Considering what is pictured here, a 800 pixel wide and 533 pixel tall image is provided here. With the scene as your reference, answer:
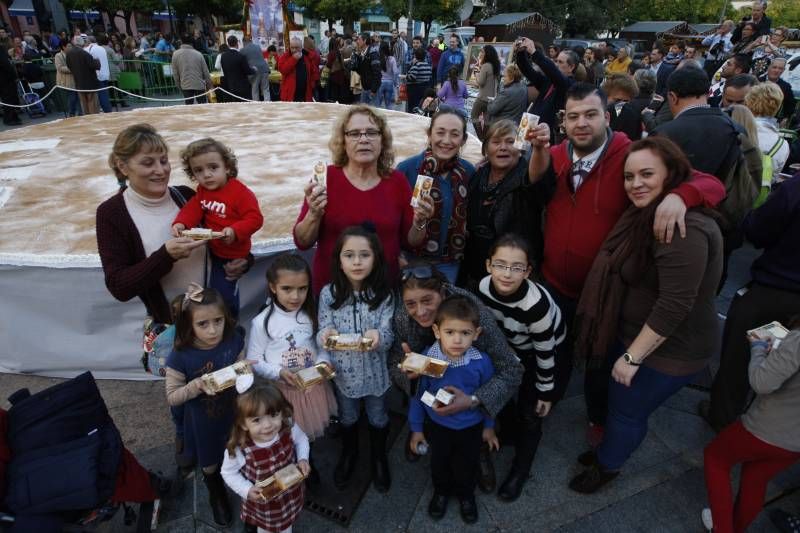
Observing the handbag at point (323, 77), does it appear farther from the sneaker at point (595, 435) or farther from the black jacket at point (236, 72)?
the sneaker at point (595, 435)

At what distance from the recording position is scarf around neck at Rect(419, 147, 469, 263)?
292 cm

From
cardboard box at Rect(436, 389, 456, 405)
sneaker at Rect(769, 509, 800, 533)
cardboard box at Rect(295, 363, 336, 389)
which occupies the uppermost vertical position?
cardboard box at Rect(436, 389, 456, 405)

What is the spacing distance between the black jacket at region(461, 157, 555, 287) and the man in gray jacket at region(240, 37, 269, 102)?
992 cm

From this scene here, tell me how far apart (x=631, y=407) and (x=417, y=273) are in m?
1.39

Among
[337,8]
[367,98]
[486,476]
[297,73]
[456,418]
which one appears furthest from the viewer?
[337,8]

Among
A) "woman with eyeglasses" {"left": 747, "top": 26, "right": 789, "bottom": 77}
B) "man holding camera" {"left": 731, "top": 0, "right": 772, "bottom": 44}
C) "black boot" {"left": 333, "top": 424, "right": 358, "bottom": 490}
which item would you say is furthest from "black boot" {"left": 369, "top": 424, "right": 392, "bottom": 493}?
"man holding camera" {"left": 731, "top": 0, "right": 772, "bottom": 44}

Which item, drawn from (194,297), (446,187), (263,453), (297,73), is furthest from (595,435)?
(297,73)

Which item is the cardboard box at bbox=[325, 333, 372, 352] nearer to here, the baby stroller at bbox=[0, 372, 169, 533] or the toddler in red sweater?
the toddler in red sweater

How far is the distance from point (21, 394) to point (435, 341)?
6.89ft

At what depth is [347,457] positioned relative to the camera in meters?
2.79

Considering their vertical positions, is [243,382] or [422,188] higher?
[422,188]

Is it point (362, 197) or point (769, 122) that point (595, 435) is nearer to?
point (362, 197)

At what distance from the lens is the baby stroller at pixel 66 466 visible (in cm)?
191

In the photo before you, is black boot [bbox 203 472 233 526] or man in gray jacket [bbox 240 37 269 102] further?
man in gray jacket [bbox 240 37 269 102]
